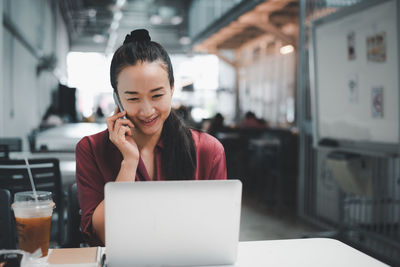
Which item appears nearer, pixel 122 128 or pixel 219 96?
pixel 122 128

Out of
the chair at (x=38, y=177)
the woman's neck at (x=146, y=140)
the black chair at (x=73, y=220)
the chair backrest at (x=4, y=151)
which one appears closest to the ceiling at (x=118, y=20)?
the chair backrest at (x=4, y=151)

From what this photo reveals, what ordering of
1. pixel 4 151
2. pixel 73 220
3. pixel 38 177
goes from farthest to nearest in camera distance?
pixel 4 151 < pixel 38 177 < pixel 73 220

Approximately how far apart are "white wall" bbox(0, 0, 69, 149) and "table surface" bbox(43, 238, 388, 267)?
16.3ft

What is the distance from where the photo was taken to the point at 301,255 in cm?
128

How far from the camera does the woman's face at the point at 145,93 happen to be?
1441 mm

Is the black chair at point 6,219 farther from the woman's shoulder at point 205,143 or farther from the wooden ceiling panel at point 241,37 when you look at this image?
the wooden ceiling panel at point 241,37

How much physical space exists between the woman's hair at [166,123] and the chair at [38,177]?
1157 millimetres

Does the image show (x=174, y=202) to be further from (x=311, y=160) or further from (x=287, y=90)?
(x=287, y=90)

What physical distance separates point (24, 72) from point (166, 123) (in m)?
6.62

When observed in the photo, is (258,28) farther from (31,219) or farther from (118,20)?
(31,219)

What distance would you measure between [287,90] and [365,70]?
20.7ft

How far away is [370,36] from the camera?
322cm

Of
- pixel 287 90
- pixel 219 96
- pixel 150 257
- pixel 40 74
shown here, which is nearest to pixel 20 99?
pixel 40 74

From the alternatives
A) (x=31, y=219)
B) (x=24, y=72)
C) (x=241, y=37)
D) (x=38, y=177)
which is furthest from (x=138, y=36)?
(x=241, y=37)
